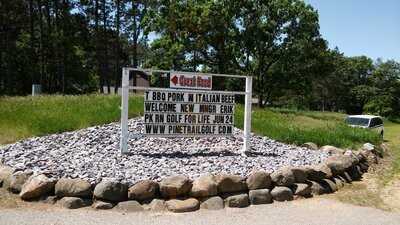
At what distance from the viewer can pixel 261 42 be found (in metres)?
40.6

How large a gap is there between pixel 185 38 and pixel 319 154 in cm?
2722

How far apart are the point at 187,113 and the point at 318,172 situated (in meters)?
3.02

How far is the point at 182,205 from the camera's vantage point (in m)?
7.88

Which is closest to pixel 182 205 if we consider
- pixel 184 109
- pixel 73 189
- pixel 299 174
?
pixel 73 189

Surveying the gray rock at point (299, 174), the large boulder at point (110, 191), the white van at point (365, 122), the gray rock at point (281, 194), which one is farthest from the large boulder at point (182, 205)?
the white van at point (365, 122)

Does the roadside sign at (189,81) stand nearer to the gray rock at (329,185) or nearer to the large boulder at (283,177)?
the large boulder at (283,177)

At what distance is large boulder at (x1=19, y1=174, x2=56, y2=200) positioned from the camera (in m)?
7.84

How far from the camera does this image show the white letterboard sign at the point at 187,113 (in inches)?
415

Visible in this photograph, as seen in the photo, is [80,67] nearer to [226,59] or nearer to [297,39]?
[226,59]

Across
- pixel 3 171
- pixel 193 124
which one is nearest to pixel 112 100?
pixel 193 124

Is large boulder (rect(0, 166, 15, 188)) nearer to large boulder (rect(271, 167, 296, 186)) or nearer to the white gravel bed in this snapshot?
the white gravel bed

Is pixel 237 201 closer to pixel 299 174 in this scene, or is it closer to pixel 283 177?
pixel 283 177

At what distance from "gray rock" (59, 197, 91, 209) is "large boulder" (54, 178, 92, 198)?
96mm

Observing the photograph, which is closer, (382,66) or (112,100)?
(112,100)
